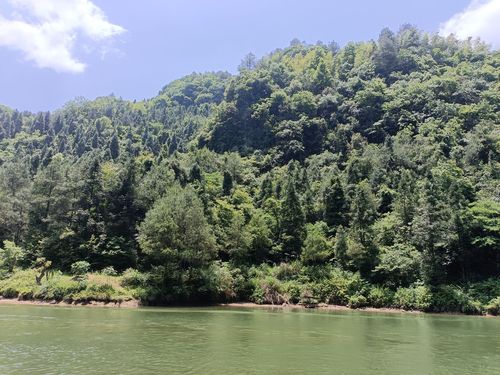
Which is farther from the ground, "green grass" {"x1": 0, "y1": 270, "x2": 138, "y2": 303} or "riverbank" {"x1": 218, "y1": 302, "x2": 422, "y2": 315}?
"green grass" {"x1": 0, "y1": 270, "x2": 138, "y2": 303}

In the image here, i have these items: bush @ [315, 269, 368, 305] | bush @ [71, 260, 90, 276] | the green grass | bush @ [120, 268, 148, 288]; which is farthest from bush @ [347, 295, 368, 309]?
bush @ [71, 260, 90, 276]

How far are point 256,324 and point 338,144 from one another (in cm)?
8960

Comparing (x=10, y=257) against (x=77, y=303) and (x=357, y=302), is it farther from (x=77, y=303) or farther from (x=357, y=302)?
(x=357, y=302)

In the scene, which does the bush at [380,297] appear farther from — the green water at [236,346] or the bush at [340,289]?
the green water at [236,346]

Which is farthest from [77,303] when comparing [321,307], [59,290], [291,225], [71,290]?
[291,225]

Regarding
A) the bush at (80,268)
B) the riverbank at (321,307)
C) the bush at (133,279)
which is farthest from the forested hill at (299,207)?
the bush at (80,268)

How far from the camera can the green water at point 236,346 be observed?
20.0m

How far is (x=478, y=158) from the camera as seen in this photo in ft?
291

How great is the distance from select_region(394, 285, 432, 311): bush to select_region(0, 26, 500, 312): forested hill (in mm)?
1481

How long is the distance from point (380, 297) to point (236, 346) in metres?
35.9

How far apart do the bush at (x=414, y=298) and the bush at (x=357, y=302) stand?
12.1 feet

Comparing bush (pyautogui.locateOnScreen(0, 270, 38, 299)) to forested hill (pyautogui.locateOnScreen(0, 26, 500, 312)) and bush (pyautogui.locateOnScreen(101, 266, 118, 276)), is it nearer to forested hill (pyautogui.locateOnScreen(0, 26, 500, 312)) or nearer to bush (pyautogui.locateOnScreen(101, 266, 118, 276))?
forested hill (pyautogui.locateOnScreen(0, 26, 500, 312))

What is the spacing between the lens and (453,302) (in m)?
53.1

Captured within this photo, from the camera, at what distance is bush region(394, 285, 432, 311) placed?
53.9 m
